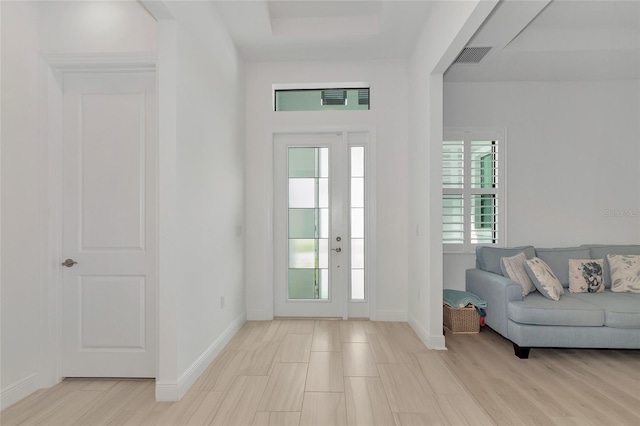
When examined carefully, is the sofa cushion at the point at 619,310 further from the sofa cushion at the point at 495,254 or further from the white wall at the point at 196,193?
the white wall at the point at 196,193

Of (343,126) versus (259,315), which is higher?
(343,126)

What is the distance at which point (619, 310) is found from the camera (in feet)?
10.4

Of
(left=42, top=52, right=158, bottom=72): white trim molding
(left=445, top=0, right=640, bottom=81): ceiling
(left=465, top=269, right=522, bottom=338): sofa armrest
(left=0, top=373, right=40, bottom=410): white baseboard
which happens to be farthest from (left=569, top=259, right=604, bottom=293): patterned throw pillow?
(left=0, top=373, right=40, bottom=410): white baseboard

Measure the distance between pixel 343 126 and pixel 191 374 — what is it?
120 inches

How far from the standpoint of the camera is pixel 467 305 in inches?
152

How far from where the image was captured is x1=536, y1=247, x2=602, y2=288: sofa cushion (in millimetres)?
3924

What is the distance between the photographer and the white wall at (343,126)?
168 inches

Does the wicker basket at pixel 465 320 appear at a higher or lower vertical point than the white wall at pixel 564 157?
lower

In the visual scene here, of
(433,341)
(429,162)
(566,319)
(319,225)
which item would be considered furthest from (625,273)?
(319,225)

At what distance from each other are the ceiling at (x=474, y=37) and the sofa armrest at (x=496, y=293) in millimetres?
2304

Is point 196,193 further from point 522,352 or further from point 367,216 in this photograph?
point 522,352

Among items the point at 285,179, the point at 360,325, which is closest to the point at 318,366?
the point at 360,325

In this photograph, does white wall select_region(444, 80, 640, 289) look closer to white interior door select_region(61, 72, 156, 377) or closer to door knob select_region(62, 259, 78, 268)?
white interior door select_region(61, 72, 156, 377)

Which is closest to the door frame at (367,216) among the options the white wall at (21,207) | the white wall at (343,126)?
the white wall at (343,126)
